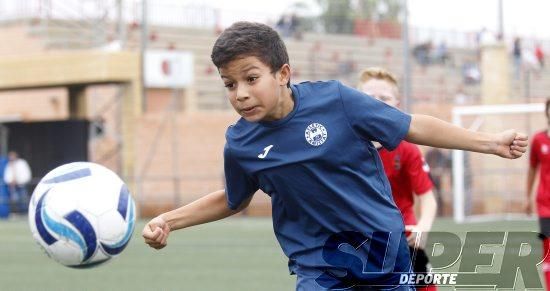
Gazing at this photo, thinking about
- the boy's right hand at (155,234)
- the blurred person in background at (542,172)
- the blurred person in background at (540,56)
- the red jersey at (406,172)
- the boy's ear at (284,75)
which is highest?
the boy's ear at (284,75)

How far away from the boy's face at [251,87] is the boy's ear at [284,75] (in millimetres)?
53

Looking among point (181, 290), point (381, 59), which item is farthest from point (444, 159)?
point (181, 290)

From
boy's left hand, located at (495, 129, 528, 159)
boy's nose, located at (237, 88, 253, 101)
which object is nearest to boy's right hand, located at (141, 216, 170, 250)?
boy's nose, located at (237, 88, 253, 101)

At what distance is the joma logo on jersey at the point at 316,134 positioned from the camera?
452 cm

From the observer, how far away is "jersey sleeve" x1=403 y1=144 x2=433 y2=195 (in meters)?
6.64

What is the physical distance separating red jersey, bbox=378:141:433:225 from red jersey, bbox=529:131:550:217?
289 cm

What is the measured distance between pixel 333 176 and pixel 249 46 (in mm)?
645

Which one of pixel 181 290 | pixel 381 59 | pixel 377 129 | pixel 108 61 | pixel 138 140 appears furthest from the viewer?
Result: pixel 381 59

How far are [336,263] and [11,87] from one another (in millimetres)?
23449

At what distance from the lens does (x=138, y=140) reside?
2655 centimetres

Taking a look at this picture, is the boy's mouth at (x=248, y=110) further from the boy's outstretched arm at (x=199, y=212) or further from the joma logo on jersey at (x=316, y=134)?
the boy's outstretched arm at (x=199, y=212)

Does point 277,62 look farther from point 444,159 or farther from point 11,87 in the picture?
point 11,87

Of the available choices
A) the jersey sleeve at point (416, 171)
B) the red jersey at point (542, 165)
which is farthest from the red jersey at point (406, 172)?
the red jersey at point (542, 165)

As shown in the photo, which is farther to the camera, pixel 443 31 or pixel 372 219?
pixel 443 31
